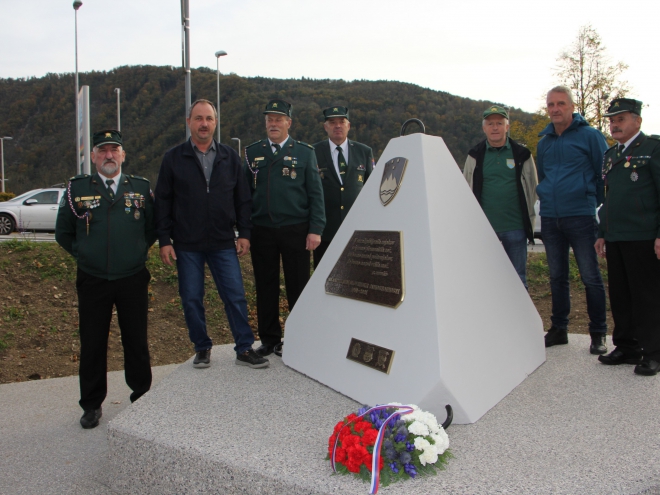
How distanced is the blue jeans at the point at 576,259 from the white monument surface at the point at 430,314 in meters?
0.60

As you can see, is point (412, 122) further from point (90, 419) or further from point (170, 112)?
point (170, 112)

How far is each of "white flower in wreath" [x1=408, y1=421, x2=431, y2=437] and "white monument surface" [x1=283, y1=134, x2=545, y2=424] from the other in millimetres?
430

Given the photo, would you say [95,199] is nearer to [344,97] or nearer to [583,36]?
[583,36]

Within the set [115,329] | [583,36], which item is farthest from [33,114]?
[115,329]

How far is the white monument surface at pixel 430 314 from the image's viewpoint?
263cm

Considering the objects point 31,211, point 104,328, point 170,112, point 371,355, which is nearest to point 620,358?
point 371,355

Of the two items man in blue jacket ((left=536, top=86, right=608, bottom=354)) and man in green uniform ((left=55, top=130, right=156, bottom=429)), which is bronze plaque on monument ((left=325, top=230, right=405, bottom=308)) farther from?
man in blue jacket ((left=536, top=86, right=608, bottom=354))

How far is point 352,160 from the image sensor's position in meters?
4.41

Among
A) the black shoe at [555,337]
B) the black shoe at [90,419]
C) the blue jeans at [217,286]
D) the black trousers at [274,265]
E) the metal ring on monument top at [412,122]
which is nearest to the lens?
the black shoe at [90,419]

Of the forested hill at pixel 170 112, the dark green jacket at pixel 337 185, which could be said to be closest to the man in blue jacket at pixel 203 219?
the dark green jacket at pixel 337 185

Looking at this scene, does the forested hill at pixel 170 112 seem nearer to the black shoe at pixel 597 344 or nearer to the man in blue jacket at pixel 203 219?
the black shoe at pixel 597 344

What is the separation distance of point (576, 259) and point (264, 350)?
2304 millimetres

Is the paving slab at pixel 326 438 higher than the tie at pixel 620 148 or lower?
lower

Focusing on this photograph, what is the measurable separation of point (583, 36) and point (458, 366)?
61.1 feet
